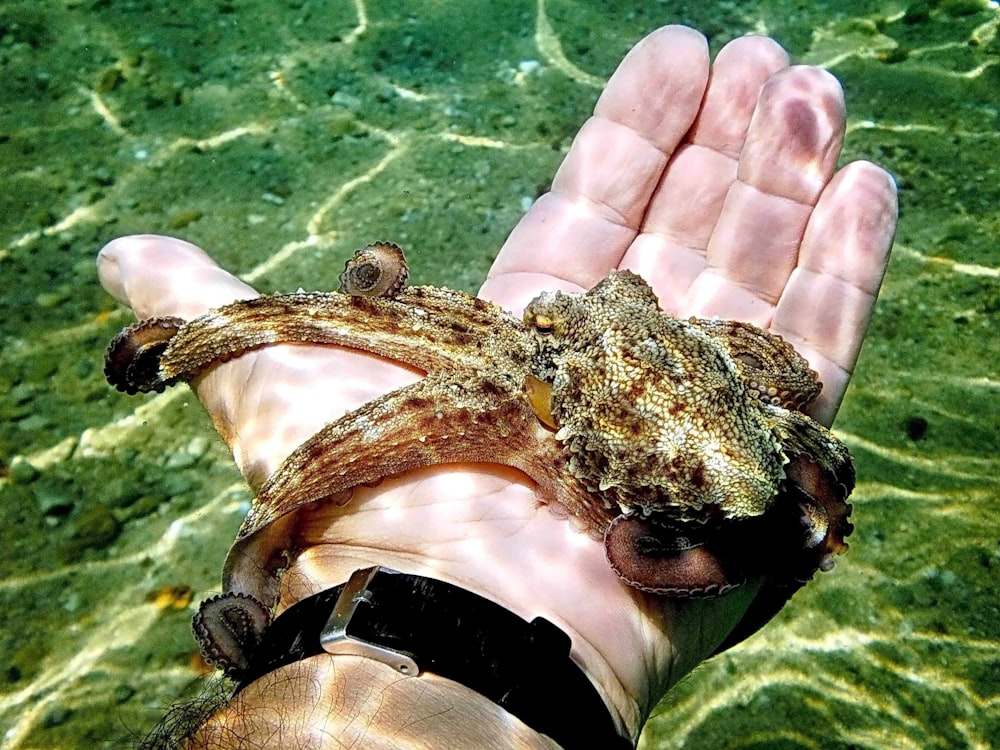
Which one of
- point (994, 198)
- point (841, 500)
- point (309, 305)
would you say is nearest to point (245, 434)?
point (309, 305)

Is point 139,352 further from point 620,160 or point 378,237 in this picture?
point 620,160

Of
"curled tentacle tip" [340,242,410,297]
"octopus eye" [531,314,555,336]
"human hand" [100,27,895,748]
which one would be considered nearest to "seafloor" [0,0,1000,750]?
"human hand" [100,27,895,748]

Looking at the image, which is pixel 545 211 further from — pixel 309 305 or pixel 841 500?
pixel 841 500

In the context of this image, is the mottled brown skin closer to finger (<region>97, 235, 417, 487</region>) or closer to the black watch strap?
finger (<region>97, 235, 417, 487</region>)

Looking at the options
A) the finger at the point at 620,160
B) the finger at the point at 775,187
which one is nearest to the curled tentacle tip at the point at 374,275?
the finger at the point at 620,160

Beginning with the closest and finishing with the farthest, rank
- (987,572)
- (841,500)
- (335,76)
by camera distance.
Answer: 1. (841,500)
2. (987,572)
3. (335,76)

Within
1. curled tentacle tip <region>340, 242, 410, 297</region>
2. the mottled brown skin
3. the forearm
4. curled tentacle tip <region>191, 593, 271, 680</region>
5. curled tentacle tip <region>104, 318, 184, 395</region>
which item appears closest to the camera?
the forearm

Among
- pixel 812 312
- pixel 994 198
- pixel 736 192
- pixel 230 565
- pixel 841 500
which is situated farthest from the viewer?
pixel 994 198
